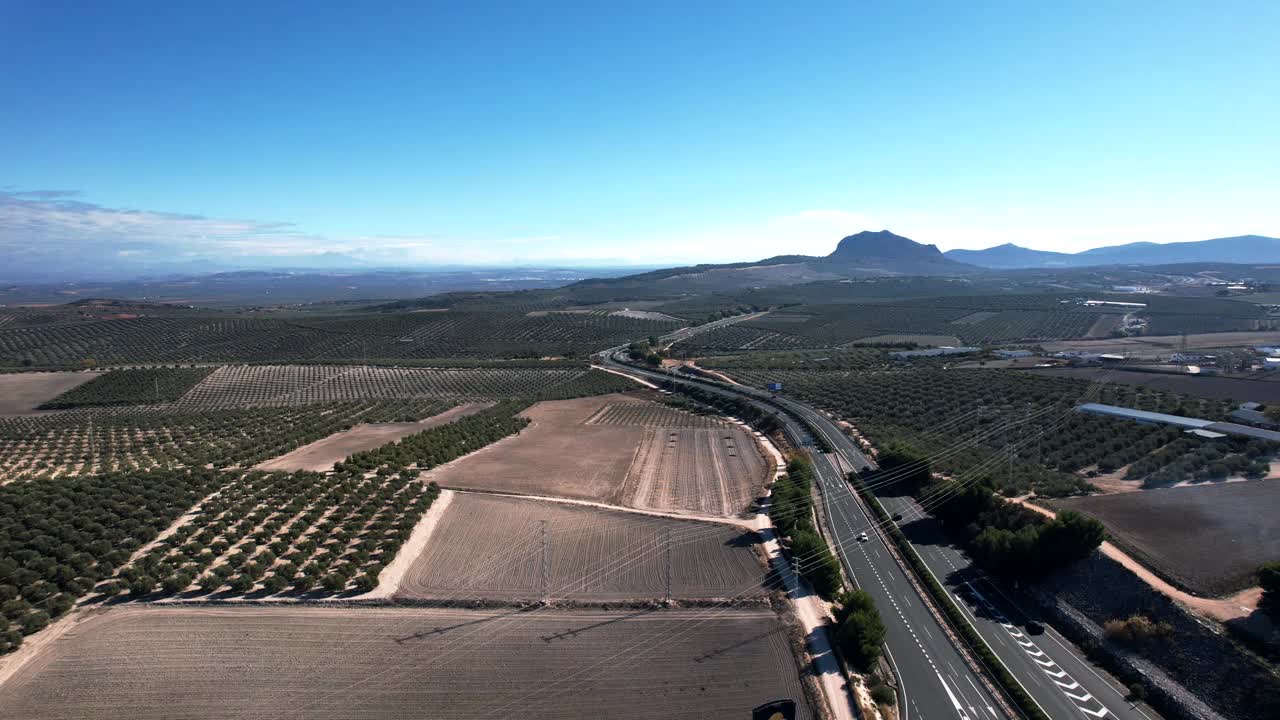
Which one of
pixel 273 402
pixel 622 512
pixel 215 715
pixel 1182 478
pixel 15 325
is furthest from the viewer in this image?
pixel 15 325

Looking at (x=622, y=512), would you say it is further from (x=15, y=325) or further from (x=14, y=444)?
(x=15, y=325)

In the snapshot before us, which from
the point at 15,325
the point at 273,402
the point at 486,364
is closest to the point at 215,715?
the point at 273,402

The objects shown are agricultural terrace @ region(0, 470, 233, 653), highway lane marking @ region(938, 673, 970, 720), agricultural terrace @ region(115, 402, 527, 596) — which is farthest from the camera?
agricultural terrace @ region(115, 402, 527, 596)

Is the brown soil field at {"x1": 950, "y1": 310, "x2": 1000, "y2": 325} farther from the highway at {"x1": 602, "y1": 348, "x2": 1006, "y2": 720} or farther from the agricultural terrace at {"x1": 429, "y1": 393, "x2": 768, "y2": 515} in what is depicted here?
the highway at {"x1": 602, "y1": 348, "x2": 1006, "y2": 720}

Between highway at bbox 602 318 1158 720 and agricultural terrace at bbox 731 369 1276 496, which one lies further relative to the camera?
agricultural terrace at bbox 731 369 1276 496

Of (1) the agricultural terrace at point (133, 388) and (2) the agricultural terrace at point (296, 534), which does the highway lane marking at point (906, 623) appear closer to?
(2) the agricultural terrace at point (296, 534)

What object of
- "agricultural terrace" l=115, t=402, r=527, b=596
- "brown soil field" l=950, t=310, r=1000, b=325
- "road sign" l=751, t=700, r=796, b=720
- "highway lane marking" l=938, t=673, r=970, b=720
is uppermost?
"brown soil field" l=950, t=310, r=1000, b=325

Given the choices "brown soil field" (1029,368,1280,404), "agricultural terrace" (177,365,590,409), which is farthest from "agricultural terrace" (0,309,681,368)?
"brown soil field" (1029,368,1280,404)

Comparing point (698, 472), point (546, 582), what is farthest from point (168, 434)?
point (698, 472)
